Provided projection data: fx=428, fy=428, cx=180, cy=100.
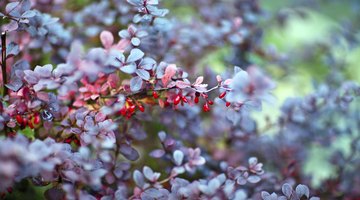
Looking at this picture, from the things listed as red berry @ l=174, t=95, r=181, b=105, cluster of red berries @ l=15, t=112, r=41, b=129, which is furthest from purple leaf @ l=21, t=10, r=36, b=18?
red berry @ l=174, t=95, r=181, b=105

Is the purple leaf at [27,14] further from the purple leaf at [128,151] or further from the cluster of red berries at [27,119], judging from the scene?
the purple leaf at [128,151]

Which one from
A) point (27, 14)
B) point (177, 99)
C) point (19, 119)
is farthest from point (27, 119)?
point (177, 99)

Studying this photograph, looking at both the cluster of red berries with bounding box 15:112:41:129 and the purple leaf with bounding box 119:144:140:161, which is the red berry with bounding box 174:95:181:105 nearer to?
the purple leaf with bounding box 119:144:140:161

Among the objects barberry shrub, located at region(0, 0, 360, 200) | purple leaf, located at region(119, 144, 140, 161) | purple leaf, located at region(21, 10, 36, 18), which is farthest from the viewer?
purple leaf, located at region(119, 144, 140, 161)

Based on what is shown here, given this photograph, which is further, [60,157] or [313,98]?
[313,98]

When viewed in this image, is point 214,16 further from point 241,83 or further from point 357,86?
point 241,83

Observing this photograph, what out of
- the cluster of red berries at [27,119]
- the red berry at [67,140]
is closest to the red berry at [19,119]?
the cluster of red berries at [27,119]

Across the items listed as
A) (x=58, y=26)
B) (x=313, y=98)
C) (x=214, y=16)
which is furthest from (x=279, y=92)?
(x=58, y=26)

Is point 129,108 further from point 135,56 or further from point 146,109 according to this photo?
point 146,109
